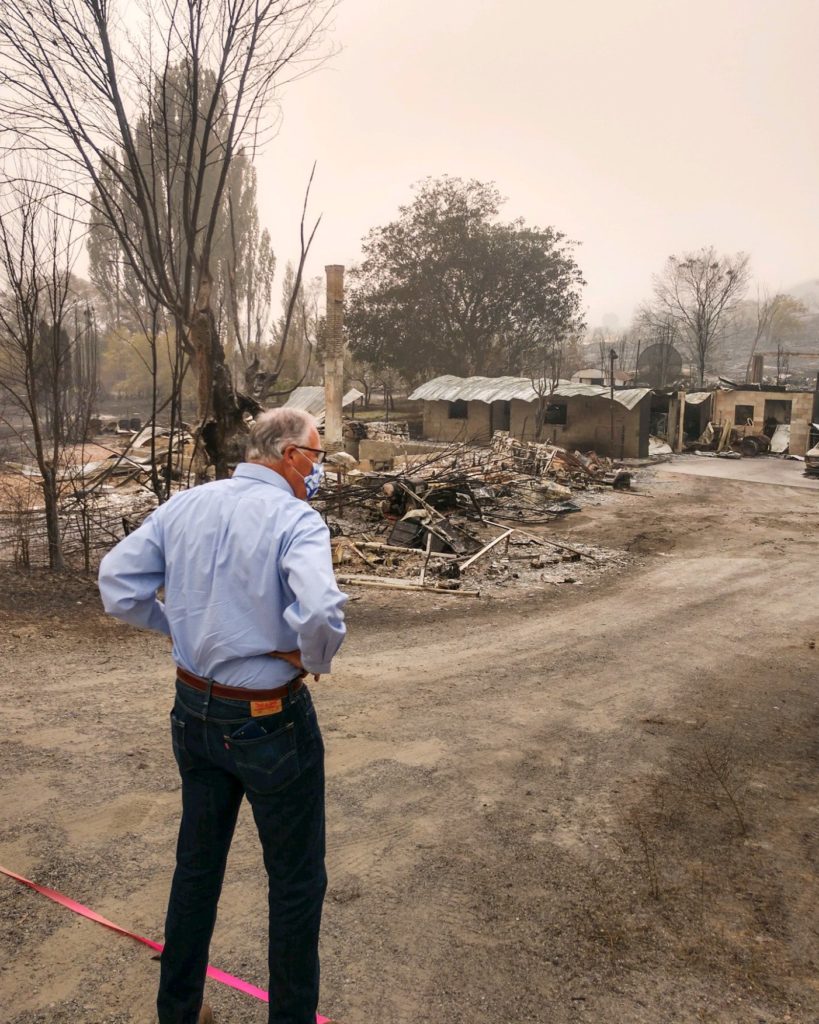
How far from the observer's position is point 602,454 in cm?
2738

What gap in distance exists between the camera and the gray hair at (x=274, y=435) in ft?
7.77

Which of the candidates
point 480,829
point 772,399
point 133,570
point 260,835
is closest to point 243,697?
point 260,835

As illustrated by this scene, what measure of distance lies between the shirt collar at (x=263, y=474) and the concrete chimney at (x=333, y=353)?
22.9 meters

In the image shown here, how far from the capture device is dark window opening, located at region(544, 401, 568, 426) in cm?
2806

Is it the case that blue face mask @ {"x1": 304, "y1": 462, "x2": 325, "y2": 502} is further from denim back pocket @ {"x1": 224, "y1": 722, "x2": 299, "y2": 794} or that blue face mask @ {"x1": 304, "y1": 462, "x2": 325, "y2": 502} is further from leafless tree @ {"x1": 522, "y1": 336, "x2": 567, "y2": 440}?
leafless tree @ {"x1": 522, "y1": 336, "x2": 567, "y2": 440}

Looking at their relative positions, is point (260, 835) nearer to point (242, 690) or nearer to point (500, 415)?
point (242, 690)

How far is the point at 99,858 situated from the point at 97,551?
766 cm

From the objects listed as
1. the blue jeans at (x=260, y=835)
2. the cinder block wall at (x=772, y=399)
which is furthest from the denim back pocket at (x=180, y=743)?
the cinder block wall at (x=772, y=399)

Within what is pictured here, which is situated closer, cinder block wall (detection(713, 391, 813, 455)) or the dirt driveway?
the dirt driveway

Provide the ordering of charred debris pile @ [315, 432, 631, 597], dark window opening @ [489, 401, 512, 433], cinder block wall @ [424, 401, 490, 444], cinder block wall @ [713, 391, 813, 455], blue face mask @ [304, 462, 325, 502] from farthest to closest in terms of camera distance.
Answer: cinder block wall @ [424, 401, 490, 444] → dark window opening @ [489, 401, 512, 433] → cinder block wall @ [713, 391, 813, 455] → charred debris pile @ [315, 432, 631, 597] → blue face mask @ [304, 462, 325, 502]

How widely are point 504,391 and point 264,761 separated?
90.1 ft

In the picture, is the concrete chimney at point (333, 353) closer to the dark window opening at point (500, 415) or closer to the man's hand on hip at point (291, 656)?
the dark window opening at point (500, 415)

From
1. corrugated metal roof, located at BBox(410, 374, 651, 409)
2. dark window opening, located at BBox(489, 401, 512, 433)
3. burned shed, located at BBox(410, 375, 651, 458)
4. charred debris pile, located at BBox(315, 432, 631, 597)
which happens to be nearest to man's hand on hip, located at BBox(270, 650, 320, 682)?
charred debris pile, located at BBox(315, 432, 631, 597)

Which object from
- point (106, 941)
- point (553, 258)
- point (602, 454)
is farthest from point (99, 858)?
point (553, 258)
